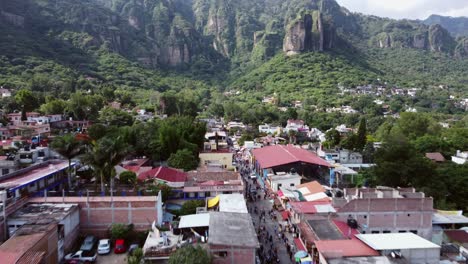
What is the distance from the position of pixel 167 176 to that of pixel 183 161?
6088mm

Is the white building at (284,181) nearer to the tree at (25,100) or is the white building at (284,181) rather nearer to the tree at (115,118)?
the tree at (115,118)

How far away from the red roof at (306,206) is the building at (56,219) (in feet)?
46.1

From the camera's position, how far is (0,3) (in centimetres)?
11719

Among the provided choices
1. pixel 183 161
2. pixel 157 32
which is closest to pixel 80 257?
pixel 183 161

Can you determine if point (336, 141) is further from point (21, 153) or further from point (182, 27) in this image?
point (182, 27)

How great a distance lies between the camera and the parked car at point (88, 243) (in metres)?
19.5

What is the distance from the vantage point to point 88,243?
65.2 feet

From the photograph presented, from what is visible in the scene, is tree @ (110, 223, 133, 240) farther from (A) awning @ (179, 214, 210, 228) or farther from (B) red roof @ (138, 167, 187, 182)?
(B) red roof @ (138, 167, 187, 182)

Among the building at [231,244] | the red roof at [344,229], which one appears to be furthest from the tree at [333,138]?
the building at [231,244]

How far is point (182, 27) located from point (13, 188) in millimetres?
161291

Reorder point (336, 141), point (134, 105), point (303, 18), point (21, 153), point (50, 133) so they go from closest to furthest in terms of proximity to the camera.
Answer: point (21, 153), point (50, 133), point (336, 141), point (134, 105), point (303, 18)

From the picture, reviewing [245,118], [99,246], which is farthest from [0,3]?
[99,246]

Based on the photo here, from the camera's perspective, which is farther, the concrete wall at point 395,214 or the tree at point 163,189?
the tree at point 163,189

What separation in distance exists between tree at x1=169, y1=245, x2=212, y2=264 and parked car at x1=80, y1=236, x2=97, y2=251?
24.3ft
